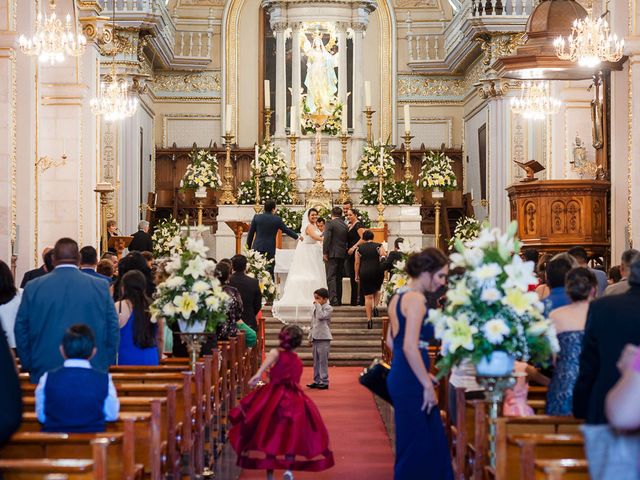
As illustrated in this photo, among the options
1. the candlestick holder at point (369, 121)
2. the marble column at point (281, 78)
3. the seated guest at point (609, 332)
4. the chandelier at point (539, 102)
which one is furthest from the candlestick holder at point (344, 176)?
the seated guest at point (609, 332)

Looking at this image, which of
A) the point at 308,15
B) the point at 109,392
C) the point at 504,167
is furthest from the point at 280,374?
the point at 308,15

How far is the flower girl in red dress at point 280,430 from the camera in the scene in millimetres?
9391

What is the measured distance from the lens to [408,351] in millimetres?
8000

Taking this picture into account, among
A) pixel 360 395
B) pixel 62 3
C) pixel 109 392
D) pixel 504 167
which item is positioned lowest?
pixel 360 395

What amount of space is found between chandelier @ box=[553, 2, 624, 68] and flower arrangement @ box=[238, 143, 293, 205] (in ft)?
37.7

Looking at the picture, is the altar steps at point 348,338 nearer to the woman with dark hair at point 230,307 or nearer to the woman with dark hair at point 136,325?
the woman with dark hair at point 230,307

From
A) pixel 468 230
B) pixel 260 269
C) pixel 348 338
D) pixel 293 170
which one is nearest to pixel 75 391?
pixel 260 269

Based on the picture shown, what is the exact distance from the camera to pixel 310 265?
69.4 feet

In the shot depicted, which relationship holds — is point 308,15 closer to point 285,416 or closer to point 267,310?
point 267,310

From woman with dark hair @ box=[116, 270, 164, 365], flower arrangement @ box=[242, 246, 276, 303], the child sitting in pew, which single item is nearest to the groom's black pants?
flower arrangement @ box=[242, 246, 276, 303]

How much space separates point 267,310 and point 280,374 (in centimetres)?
1222

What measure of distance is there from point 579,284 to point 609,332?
220 cm

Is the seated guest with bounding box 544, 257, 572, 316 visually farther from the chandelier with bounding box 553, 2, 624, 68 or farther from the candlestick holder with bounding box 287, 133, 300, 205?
the candlestick holder with bounding box 287, 133, 300, 205

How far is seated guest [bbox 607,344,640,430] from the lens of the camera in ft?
12.3
